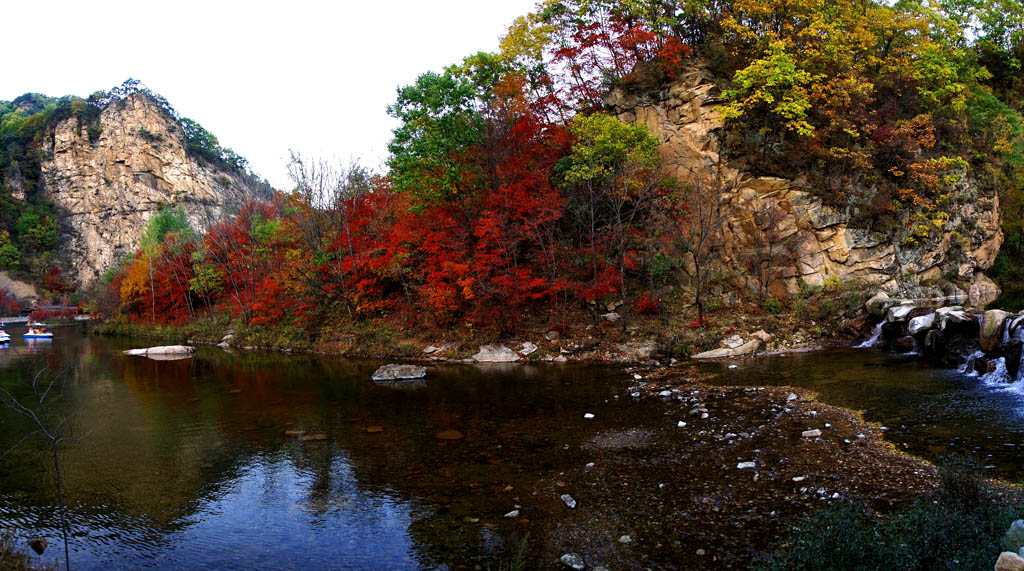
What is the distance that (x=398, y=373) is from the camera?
69.7ft

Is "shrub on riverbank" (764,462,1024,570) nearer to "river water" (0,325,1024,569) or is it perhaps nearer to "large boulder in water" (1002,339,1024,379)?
"river water" (0,325,1024,569)

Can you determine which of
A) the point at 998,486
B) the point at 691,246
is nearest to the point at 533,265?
the point at 691,246

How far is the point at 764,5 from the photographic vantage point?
26.9m

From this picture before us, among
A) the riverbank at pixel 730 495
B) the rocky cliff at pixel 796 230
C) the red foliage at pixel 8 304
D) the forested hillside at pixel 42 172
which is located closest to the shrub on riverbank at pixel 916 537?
the riverbank at pixel 730 495

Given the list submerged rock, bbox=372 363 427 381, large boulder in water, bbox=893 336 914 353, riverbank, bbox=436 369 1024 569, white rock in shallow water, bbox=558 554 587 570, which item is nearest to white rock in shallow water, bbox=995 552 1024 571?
riverbank, bbox=436 369 1024 569

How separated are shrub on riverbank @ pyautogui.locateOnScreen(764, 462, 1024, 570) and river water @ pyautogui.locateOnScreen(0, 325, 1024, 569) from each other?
331 centimetres

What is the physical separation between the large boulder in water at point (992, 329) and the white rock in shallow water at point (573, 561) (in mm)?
15385

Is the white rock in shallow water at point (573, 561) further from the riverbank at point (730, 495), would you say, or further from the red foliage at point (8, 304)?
the red foliage at point (8, 304)

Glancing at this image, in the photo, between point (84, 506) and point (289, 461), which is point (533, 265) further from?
point (84, 506)

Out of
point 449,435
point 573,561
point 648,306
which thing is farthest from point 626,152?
point 573,561

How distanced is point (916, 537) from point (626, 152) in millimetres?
22620

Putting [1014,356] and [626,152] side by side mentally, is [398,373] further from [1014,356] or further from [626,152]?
[1014,356]

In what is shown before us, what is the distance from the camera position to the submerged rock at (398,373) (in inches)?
829

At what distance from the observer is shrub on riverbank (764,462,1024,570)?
4.75 m
